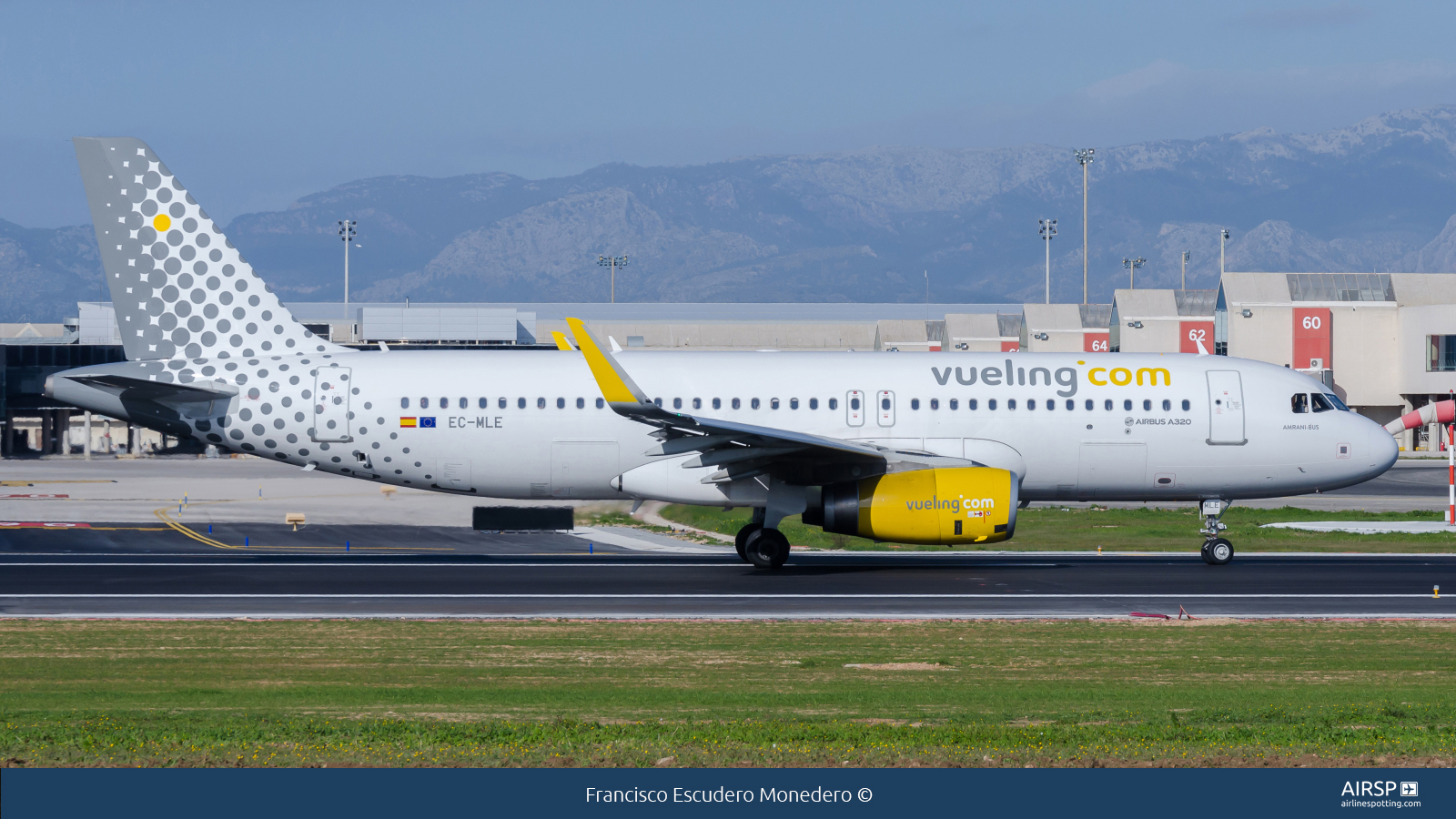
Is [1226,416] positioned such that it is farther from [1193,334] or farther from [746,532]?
[1193,334]

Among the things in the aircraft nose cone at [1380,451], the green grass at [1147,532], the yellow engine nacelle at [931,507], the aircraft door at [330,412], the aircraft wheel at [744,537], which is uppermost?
the aircraft door at [330,412]

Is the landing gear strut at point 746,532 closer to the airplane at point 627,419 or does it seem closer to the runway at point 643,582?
the airplane at point 627,419

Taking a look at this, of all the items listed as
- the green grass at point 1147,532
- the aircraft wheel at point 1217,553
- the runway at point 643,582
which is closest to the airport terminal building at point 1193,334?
the green grass at point 1147,532

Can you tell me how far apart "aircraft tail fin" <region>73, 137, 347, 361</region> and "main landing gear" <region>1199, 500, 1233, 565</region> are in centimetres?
1823

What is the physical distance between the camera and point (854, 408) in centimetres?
2636

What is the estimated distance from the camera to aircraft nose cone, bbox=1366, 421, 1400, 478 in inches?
1067

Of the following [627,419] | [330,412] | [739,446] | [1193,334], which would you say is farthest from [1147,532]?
[1193,334]

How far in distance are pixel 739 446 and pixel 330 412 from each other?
778cm

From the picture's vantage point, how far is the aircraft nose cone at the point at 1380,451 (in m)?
27.1

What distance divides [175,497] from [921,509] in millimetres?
32044

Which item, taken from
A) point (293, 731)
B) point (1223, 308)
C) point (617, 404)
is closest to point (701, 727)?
point (293, 731)

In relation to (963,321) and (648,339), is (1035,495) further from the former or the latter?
(648,339)

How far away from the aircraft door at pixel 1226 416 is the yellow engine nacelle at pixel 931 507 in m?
5.24
